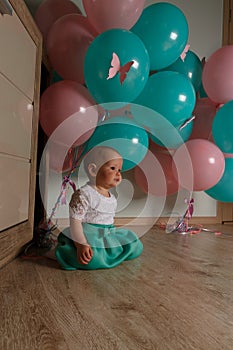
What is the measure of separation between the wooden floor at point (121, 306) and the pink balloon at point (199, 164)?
0.46 meters

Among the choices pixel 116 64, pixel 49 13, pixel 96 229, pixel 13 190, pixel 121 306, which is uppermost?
pixel 49 13

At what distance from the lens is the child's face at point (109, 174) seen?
1.23 meters

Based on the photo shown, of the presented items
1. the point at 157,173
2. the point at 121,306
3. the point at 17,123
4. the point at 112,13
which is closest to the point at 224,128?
the point at 157,173

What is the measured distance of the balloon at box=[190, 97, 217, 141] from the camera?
5.90 feet

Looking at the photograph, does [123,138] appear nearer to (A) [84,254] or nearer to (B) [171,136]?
(B) [171,136]

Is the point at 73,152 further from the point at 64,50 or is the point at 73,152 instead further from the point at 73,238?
the point at 73,238

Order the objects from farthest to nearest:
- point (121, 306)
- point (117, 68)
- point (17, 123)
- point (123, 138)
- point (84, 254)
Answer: point (123, 138), point (117, 68), point (17, 123), point (84, 254), point (121, 306)

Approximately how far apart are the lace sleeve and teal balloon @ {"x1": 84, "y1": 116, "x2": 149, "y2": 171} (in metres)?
0.28

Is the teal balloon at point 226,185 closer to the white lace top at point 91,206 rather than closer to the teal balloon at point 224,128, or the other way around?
the teal balloon at point 224,128

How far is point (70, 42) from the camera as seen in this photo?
57.2 inches

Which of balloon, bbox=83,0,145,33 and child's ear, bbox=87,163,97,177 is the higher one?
balloon, bbox=83,0,145,33

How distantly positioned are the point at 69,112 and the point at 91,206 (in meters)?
0.45

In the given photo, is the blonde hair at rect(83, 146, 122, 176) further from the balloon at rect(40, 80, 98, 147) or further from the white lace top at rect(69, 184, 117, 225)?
the balloon at rect(40, 80, 98, 147)

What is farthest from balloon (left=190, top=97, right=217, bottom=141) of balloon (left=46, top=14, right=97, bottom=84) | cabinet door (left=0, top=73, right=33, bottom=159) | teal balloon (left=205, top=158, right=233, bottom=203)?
cabinet door (left=0, top=73, right=33, bottom=159)
